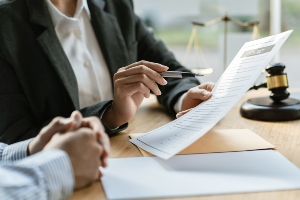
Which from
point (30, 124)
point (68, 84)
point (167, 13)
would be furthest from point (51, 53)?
point (167, 13)

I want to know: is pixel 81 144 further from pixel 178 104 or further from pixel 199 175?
pixel 178 104

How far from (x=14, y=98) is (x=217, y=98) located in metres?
0.51

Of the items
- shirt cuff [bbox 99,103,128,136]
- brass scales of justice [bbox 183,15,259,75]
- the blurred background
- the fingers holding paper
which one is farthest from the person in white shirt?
the blurred background

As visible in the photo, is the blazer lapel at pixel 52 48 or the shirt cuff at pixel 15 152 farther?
the blazer lapel at pixel 52 48

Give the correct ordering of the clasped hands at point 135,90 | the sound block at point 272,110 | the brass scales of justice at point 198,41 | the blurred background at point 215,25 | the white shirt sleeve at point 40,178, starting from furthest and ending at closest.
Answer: the blurred background at point 215,25, the brass scales of justice at point 198,41, the sound block at point 272,110, the clasped hands at point 135,90, the white shirt sleeve at point 40,178

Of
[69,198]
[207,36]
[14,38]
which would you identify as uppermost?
[14,38]

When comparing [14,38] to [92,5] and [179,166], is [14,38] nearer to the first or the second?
[92,5]

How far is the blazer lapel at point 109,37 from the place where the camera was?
1.38m

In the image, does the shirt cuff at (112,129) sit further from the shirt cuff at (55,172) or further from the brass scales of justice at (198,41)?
the brass scales of justice at (198,41)

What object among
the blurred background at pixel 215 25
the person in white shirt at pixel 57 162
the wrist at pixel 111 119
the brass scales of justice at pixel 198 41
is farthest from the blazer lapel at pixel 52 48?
the blurred background at pixel 215 25

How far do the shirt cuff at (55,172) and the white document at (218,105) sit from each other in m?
0.22

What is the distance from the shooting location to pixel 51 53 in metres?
1.20

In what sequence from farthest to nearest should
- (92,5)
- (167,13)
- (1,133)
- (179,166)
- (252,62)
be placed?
(167,13) < (92,5) < (1,133) < (252,62) < (179,166)

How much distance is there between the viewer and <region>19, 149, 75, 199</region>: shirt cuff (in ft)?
2.12
